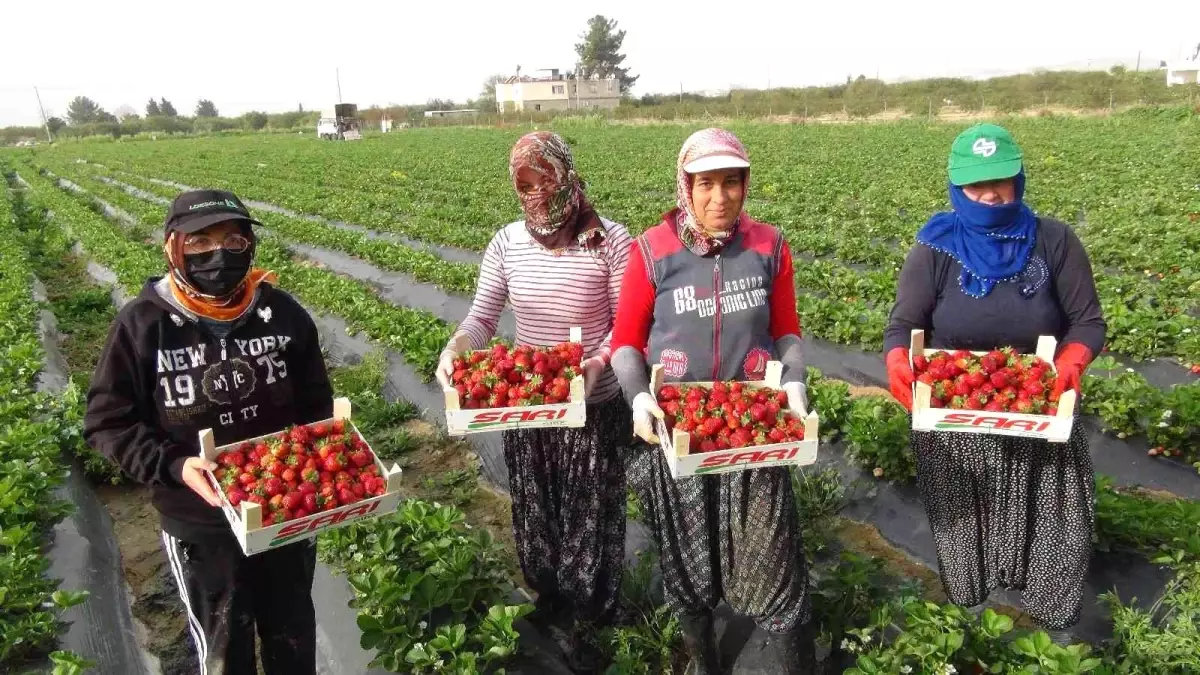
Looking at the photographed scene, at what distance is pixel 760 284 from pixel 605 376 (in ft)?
2.70

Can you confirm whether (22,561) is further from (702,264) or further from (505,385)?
(702,264)

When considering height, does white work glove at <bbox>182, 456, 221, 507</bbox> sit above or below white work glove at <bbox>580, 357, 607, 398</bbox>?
below

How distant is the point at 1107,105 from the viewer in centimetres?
Result: 3553

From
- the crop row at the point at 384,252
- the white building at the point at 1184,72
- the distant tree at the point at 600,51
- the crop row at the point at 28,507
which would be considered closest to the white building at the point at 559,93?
the distant tree at the point at 600,51

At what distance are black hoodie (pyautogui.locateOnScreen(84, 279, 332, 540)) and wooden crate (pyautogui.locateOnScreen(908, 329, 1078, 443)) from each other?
2.39 m

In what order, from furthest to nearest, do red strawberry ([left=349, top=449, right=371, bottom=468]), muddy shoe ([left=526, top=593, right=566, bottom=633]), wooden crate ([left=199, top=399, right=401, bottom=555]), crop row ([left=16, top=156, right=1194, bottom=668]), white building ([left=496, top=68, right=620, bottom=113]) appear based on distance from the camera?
1. white building ([left=496, top=68, right=620, bottom=113])
2. muddy shoe ([left=526, top=593, right=566, bottom=633])
3. crop row ([left=16, top=156, right=1194, bottom=668])
4. red strawberry ([left=349, top=449, right=371, bottom=468])
5. wooden crate ([left=199, top=399, right=401, bottom=555])

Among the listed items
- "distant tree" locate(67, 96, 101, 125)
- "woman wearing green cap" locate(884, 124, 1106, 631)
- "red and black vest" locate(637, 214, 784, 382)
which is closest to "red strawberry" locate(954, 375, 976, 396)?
"woman wearing green cap" locate(884, 124, 1106, 631)

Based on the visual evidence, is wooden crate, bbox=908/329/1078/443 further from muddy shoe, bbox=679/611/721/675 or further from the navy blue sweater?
muddy shoe, bbox=679/611/721/675

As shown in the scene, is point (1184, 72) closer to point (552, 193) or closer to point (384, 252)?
point (384, 252)

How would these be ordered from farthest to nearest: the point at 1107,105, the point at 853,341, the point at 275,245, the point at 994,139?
1. the point at 1107,105
2. the point at 275,245
3. the point at 853,341
4. the point at 994,139

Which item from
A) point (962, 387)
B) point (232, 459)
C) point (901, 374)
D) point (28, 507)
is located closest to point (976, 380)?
point (962, 387)

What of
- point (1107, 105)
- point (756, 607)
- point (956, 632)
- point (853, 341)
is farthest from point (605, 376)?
point (1107, 105)

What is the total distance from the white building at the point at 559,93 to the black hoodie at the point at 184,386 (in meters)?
77.7

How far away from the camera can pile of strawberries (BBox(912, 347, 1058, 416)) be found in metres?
2.65
